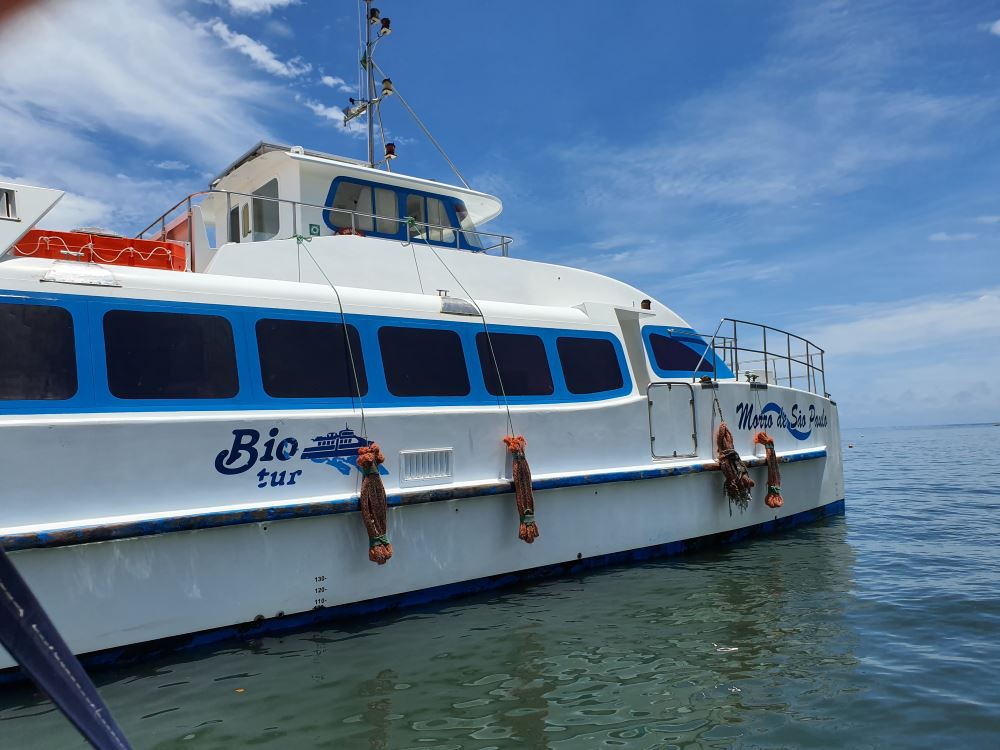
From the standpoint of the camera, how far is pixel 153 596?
4.95 m

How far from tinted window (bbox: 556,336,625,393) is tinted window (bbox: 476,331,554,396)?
273mm

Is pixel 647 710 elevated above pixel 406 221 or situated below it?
below

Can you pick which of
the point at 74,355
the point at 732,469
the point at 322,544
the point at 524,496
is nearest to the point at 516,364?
the point at 524,496

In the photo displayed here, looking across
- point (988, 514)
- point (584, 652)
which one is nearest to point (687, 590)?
point (584, 652)

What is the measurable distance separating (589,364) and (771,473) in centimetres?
303

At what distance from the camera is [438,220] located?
9.27m

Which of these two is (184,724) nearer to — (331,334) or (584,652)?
(584,652)

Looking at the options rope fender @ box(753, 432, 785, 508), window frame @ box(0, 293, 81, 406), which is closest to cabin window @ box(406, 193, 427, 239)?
window frame @ box(0, 293, 81, 406)

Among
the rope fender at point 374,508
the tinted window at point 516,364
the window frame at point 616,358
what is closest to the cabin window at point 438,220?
the window frame at point 616,358

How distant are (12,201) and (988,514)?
1298 cm

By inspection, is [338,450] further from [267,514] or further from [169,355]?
[169,355]

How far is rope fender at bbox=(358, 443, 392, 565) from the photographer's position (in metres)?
5.72

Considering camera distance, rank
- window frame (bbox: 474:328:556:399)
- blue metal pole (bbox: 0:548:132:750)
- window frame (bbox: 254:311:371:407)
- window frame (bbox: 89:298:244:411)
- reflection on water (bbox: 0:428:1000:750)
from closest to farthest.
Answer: blue metal pole (bbox: 0:548:132:750)
reflection on water (bbox: 0:428:1000:750)
window frame (bbox: 89:298:244:411)
window frame (bbox: 254:311:371:407)
window frame (bbox: 474:328:556:399)

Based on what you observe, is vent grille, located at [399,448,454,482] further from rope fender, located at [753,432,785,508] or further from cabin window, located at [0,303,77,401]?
rope fender, located at [753,432,785,508]
